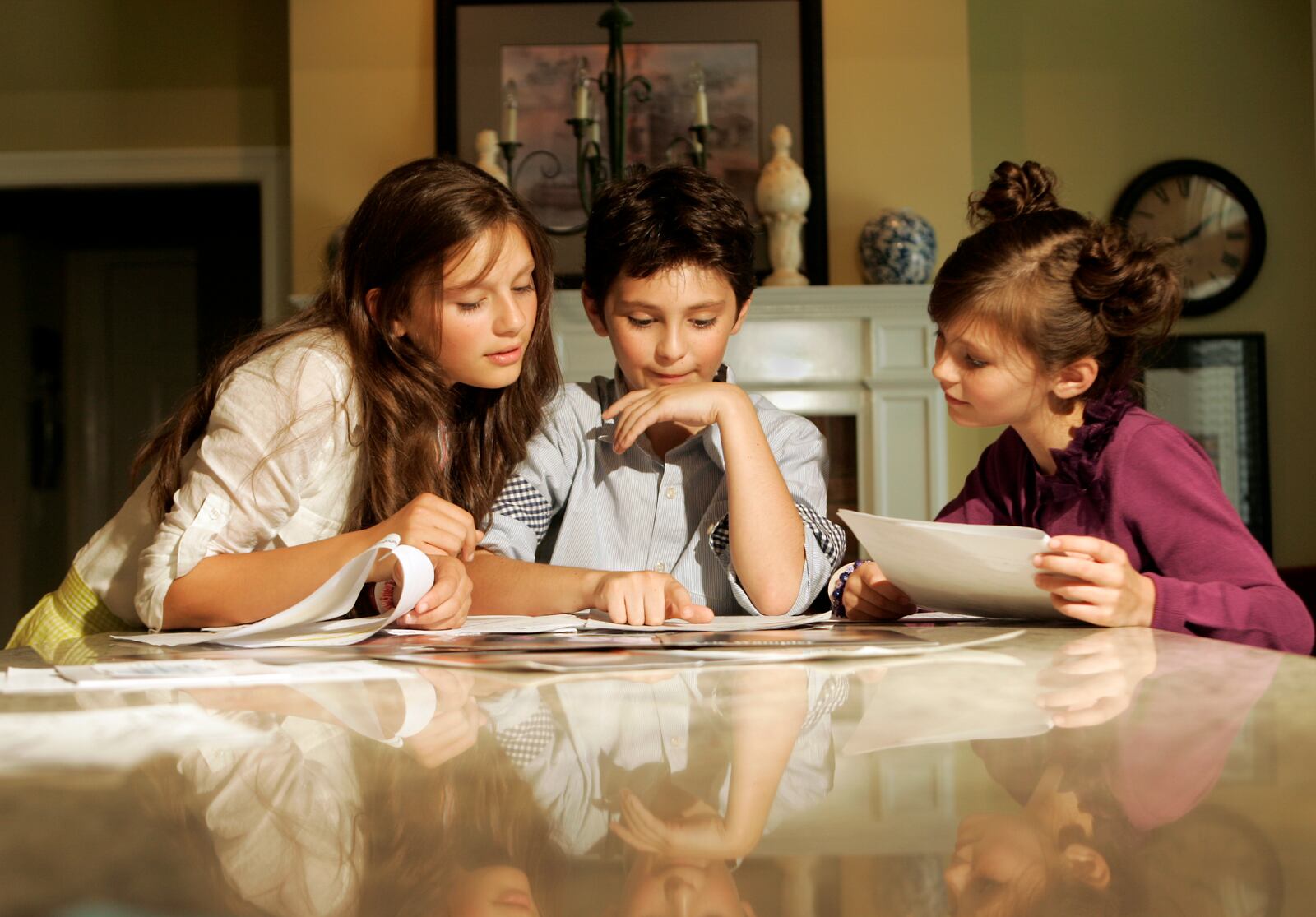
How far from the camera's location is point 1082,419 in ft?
3.65

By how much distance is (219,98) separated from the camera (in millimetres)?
3768

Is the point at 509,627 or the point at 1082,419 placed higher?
the point at 1082,419

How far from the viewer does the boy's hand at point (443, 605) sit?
811 mm

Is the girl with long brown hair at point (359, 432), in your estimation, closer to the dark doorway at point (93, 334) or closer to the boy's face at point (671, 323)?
the boy's face at point (671, 323)

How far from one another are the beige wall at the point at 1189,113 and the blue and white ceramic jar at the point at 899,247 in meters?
0.69

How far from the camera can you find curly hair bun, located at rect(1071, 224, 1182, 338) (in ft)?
3.57

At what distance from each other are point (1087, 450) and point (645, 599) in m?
0.45

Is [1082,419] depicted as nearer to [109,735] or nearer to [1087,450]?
[1087,450]

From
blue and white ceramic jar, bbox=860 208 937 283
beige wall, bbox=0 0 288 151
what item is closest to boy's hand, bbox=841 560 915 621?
blue and white ceramic jar, bbox=860 208 937 283

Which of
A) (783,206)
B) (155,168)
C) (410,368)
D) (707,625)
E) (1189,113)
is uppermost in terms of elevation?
(1189,113)

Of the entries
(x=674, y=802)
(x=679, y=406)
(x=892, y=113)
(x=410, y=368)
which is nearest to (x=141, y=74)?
(x=892, y=113)

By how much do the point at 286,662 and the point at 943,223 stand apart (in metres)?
3.08

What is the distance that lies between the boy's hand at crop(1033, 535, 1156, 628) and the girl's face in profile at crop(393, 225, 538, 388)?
64 cm

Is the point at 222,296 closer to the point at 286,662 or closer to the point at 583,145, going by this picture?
the point at 583,145
